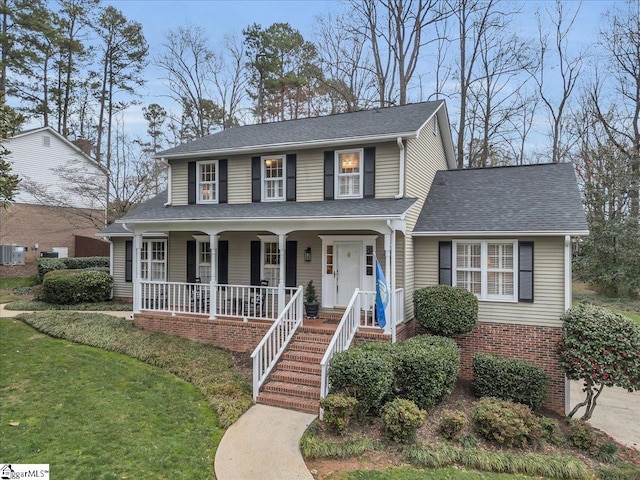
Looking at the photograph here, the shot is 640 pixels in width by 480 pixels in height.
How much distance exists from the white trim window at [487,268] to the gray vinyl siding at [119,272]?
13055mm

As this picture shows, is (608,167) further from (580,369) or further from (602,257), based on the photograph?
(580,369)

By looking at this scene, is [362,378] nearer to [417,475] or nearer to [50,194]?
[417,475]

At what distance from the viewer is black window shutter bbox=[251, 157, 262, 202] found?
1262cm

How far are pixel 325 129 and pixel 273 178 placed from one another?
2.37m

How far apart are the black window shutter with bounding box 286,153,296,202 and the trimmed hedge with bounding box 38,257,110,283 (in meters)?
13.4

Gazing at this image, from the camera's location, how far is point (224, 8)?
2227 centimetres

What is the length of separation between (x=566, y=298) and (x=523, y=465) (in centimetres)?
503

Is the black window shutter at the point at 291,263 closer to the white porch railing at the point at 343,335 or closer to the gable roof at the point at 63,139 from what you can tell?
the white porch railing at the point at 343,335

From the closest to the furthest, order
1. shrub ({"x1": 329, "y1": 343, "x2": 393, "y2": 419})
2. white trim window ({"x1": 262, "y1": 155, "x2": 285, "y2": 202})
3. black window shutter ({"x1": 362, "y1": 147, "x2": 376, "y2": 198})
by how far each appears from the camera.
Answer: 1. shrub ({"x1": 329, "y1": 343, "x2": 393, "y2": 419})
2. black window shutter ({"x1": 362, "y1": 147, "x2": 376, "y2": 198})
3. white trim window ({"x1": 262, "y1": 155, "x2": 285, "y2": 202})

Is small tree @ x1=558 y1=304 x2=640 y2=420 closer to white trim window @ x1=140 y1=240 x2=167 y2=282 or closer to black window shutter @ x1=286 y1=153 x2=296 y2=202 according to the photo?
black window shutter @ x1=286 y1=153 x2=296 y2=202

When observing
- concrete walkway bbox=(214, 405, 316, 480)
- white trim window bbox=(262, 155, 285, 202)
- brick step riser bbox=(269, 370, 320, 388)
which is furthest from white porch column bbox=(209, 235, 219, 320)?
concrete walkway bbox=(214, 405, 316, 480)

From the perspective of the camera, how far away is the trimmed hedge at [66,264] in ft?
61.3

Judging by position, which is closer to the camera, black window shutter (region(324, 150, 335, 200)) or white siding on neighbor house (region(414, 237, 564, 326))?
white siding on neighbor house (region(414, 237, 564, 326))

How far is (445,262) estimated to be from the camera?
11031 millimetres
